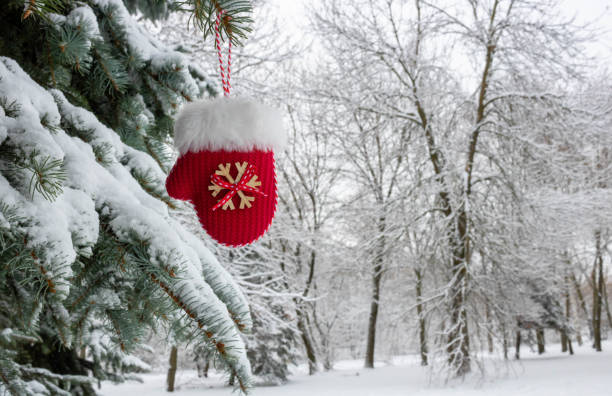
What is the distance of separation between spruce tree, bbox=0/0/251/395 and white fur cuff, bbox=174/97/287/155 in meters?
0.19

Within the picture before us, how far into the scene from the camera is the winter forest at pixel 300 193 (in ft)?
3.12

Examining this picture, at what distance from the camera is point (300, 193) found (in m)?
14.4

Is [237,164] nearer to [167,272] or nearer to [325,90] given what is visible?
[167,272]

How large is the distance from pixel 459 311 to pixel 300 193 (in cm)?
768

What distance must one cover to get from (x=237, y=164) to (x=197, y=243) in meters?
0.29

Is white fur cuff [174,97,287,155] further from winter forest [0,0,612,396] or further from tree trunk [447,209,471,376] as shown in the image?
tree trunk [447,209,471,376]

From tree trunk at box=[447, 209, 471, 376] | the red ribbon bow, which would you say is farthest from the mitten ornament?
tree trunk at box=[447, 209, 471, 376]

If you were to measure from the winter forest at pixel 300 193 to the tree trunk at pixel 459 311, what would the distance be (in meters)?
0.05

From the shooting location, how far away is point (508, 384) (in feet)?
23.6

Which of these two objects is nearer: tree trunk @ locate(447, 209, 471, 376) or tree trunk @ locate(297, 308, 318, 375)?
tree trunk @ locate(447, 209, 471, 376)

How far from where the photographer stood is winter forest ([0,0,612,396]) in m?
0.95

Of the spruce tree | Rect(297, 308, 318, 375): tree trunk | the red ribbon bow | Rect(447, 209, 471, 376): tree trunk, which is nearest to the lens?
the spruce tree

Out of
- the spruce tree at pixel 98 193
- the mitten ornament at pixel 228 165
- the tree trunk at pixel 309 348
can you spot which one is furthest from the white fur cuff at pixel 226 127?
the tree trunk at pixel 309 348

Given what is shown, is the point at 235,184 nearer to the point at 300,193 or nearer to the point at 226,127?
the point at 226,127
